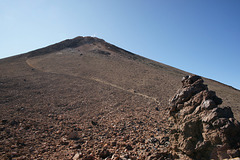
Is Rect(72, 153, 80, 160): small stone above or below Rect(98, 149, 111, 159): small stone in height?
below

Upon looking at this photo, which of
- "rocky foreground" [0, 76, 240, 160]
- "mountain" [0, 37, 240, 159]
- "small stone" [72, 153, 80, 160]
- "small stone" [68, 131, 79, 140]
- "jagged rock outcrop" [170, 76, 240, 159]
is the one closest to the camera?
"jagged rock outcrop" [170, 76, 240, 159]

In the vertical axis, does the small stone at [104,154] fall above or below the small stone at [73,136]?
Result: above

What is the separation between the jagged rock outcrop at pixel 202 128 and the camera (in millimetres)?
3197

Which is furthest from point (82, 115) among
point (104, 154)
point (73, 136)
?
point (104, 154)

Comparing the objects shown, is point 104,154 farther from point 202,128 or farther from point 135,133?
point 202,128

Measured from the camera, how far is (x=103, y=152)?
5.00 meters

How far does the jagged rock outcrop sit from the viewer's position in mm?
3197

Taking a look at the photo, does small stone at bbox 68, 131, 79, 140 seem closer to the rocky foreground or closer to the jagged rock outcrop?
the rocky foreground

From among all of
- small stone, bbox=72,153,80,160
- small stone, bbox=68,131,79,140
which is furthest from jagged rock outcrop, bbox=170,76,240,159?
small stone, bbox=68,131,79,140

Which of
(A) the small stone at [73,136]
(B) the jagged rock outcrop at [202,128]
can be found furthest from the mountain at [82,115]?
(B) the jagged rock outcrop at [202,128]

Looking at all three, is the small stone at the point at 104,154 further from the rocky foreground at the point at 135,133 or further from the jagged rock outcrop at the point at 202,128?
the jagged rock outcrop at the point at 202,128

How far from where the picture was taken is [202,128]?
391 centimetres

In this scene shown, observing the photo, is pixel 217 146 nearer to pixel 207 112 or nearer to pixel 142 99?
pixel 207 112

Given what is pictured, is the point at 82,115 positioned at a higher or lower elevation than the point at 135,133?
lower
